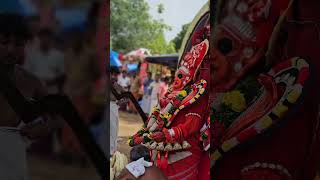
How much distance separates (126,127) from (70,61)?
63 cm

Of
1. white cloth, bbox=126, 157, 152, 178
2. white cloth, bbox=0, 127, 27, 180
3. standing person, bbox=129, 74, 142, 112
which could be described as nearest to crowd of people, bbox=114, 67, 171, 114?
standing person, bbox=129, 74, 142, 112

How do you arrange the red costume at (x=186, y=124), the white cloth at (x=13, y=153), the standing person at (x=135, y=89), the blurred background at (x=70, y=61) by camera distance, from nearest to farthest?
the blurred background at (x=70, y=61) → the white cloth at (x=13, y=153) → the red costume at (x=186, y=124) → the standing person at (x=135, y=89)

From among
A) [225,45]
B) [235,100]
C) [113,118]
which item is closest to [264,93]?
[235,100]

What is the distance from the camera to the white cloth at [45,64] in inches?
74.6

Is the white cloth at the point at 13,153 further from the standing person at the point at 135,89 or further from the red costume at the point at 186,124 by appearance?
the standing person at the point at 135,89

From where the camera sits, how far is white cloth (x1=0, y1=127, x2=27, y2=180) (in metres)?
Answer: 1.98

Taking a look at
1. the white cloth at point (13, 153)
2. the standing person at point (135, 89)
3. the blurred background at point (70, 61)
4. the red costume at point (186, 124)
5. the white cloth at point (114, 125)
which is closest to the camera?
the blurred background at point (70, 61)

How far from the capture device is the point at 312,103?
6.65 feet

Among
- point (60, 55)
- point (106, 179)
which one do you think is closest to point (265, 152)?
point (106, 179)

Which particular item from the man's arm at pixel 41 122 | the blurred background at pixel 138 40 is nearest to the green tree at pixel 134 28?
the blurred background at pixel 138 40

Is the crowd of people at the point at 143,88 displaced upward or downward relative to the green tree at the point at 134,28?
downward

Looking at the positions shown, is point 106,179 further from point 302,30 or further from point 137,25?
point 302,30

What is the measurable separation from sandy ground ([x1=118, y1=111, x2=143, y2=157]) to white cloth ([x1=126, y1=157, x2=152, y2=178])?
6 cm

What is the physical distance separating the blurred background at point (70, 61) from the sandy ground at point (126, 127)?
0.34 m
